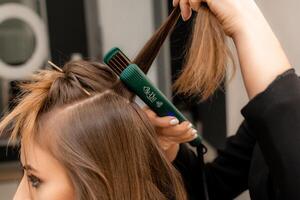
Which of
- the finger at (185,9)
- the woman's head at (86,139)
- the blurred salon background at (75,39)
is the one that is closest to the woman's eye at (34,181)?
the woman's head at (86,139)

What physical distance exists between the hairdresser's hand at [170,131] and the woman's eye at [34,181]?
17 centimetres

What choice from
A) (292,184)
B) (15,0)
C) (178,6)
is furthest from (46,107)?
(15,0)

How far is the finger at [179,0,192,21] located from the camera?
55 cm

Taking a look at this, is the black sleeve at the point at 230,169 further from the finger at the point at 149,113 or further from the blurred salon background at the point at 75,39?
the blurred salon background at the point at 75,39

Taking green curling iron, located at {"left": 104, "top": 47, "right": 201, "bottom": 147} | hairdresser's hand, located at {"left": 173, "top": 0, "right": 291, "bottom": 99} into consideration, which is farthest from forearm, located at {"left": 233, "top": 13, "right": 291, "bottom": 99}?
green curling iron, located at {"left": 104, "top": 47, "right": 201, "bottom": 147}

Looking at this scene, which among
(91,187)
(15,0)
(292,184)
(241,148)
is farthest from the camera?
(15,0)

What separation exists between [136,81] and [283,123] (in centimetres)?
18

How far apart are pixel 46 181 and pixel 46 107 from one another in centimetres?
Answer: 10

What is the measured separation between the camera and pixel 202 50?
56 cm

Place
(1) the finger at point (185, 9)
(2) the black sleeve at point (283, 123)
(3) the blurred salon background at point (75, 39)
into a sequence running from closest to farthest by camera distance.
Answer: (2) the black sleeve at point (283, 123) < (1) the finger at point (185, 9) < (3) the blurred salon background at point (75, 39)

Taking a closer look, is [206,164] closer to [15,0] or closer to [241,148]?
[241,148]

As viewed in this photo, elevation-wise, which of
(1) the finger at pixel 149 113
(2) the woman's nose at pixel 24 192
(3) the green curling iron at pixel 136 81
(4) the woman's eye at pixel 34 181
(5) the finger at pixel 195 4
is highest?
(5) the finger at pixel 195 4

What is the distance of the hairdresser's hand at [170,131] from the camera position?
586 millimetres

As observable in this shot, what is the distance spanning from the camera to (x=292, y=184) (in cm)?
44
